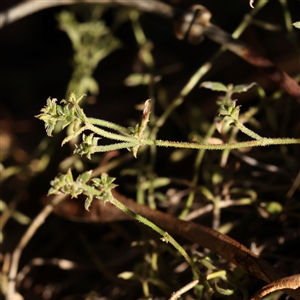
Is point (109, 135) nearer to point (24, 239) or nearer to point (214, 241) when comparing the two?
point (214, 241)

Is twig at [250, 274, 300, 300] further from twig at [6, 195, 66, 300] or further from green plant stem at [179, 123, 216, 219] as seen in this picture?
twig at [6, 195, 66, 300]

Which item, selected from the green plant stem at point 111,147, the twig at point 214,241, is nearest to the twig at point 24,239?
the twig at point 214,241

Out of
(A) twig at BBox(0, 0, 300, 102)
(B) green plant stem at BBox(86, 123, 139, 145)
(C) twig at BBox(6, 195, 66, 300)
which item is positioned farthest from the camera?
(C) twig at BBox(6, 195, 66, 300)

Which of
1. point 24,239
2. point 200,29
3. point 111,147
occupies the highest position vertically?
point 200,29

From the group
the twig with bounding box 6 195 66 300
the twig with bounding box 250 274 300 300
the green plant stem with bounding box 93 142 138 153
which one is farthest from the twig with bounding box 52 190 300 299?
the green plant stem with bounding box 93 142 138 153

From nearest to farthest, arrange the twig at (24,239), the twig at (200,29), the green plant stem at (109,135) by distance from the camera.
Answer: the green plant stem at (109,135), the twig at (200,29), the twig at (24,239)

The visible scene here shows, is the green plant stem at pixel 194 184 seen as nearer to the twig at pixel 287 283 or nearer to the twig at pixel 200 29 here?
the twig at pixel 200 29

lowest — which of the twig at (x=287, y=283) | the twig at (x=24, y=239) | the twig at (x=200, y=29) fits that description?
the twig at (x=24, y=239)

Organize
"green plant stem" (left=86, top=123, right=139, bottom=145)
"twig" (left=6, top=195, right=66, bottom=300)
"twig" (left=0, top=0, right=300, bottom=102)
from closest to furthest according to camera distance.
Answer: "green plant stem" (left=86, top=123, right=139, bottom=145)
"twig" (left=0, top=0, right=300, bottom=102)
"twig" (left=6, top=195, right=66, bottom=300)

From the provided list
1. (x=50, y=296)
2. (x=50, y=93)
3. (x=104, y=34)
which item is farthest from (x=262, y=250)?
(x=50, y=93)

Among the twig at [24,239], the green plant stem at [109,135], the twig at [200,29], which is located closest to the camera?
the green plant stem at [109,135]

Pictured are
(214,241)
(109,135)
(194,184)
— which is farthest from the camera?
(194,184)

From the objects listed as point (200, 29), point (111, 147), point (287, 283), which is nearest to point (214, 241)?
point (287, 283)

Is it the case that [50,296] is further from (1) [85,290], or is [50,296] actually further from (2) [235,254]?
(2) [235,254]
